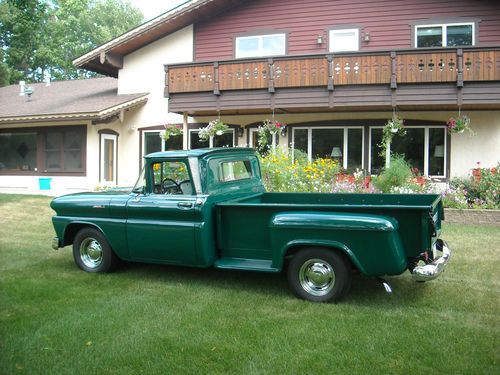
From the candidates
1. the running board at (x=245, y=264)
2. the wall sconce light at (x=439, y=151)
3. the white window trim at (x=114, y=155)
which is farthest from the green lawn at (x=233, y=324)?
the white window trim at (x=114, y=155)

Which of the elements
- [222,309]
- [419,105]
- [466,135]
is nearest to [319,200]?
[222,309]

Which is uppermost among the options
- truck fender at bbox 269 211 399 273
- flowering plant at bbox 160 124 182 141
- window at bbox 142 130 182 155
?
flowering plant at bbox 160 124 182 141

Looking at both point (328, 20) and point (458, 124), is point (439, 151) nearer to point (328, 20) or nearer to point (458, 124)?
point (458, 124)

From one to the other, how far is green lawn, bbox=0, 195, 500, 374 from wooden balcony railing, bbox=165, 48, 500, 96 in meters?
7.89

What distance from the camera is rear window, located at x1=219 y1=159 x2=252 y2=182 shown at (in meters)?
6.32

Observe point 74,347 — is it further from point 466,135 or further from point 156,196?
point 466,135

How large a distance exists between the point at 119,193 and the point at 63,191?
11816 mm

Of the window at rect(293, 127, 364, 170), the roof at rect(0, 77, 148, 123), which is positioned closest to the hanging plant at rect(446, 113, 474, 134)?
the window at rect(293, 127, 364, 170)

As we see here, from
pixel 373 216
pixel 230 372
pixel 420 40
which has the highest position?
pixel 420 40

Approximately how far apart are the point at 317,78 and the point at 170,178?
9.02 m

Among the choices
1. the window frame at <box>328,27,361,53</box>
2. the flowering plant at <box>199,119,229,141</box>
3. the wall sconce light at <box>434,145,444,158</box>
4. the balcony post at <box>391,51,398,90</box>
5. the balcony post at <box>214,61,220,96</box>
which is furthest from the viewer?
the window frame at <box>328,27,361,53</box>

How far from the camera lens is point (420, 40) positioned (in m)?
15.3

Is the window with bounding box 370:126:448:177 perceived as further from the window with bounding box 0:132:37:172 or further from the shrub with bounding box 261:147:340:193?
the window with bounding box 0:132:37:172

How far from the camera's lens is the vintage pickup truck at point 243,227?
4.97 m
